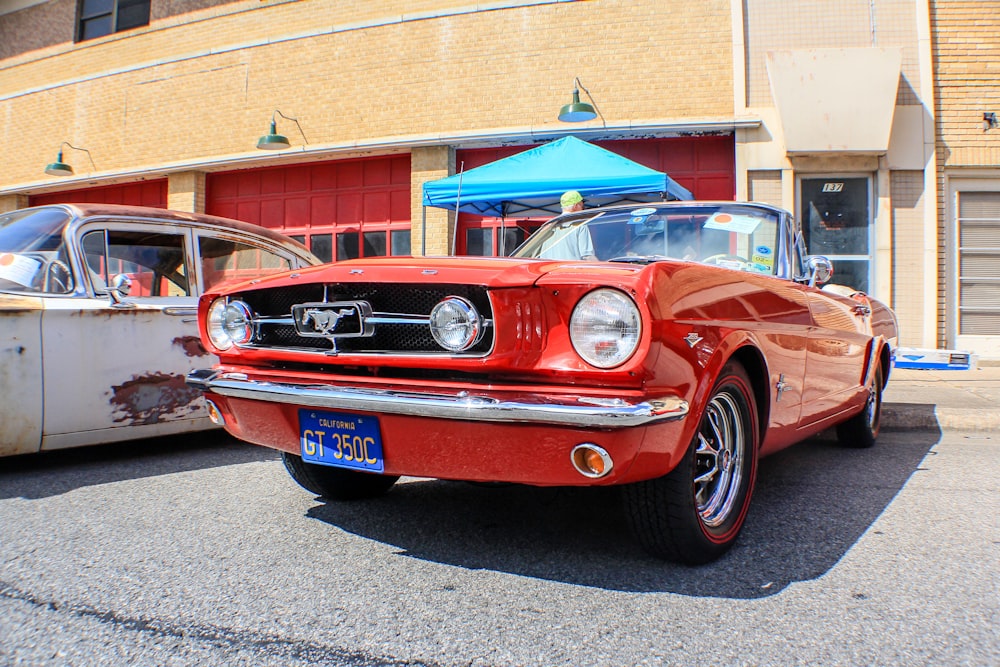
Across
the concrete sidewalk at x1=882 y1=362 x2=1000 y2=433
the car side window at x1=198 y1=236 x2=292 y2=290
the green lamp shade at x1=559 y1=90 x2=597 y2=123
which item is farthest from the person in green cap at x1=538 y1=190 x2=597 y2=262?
the green lamp shade at x1=559 y1=90 x2=597 y2=123

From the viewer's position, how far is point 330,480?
286 cm

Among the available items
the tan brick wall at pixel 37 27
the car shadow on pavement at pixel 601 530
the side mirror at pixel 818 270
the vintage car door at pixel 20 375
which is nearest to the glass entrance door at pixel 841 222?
the car shadow on pavement at pixel 601 530

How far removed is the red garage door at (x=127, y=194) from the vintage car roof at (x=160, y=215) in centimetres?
854

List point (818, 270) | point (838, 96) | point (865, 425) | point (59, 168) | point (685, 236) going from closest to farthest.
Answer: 1. point (685, 236)
2. point (818, 270)
3. point (865, 425)
4. point (838, 96)
5. point (59, 168)

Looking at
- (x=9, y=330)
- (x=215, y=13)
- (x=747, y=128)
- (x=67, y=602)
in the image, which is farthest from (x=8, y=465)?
(x=215, y=13)

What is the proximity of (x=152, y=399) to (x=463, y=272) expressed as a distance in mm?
2552

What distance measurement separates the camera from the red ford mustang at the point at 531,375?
6.09 feet

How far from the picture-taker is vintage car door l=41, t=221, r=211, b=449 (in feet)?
11.5

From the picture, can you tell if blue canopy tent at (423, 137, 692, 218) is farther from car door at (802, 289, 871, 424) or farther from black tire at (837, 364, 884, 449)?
car door at (802, 289, 871, 424)

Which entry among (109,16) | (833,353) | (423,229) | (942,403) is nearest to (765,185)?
(942,403)

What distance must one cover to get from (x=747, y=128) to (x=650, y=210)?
6.68 metres

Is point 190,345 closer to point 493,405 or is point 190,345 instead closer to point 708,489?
point 493,405

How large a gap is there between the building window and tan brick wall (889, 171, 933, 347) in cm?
1270

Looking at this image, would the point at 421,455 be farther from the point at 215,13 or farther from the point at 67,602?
the point at 215,13
